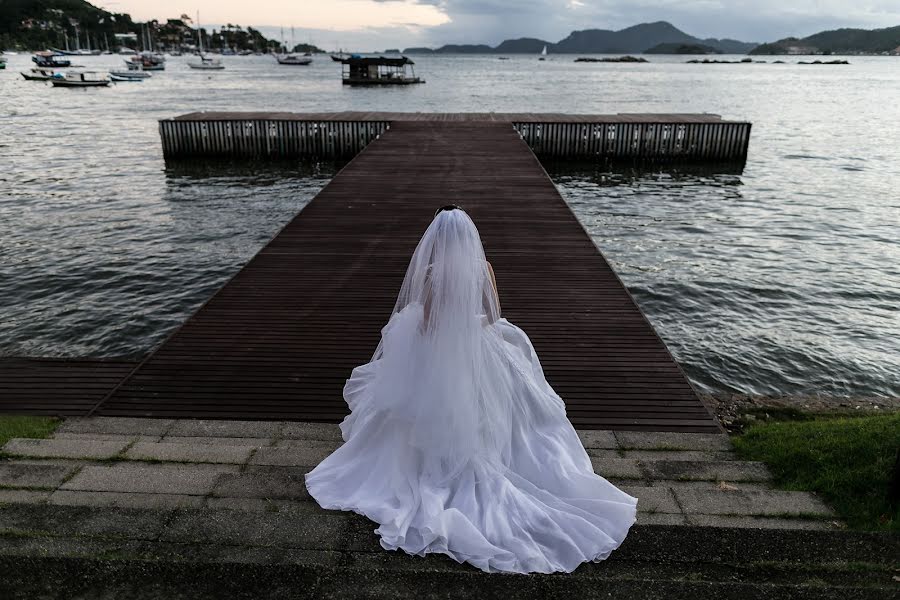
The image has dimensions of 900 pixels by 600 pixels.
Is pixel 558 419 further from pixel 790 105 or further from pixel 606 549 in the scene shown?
pixel 790 105

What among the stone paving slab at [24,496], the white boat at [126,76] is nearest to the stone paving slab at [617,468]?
the stone paving slab at [24,496]

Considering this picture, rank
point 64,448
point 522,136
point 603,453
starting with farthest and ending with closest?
point 522,136 → point 603,453 → point 64,448

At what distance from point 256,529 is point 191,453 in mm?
1801

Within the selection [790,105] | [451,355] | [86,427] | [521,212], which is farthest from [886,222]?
[790,105]

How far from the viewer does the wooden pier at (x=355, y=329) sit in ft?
24.0

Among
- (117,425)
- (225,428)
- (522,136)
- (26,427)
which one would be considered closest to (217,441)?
(225,428)

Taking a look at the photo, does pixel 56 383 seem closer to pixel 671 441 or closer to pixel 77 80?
pixel 671 441

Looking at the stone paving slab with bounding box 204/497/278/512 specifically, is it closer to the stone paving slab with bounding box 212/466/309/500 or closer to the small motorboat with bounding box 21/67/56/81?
the stone paving slab with bounding box 212/466/309/500

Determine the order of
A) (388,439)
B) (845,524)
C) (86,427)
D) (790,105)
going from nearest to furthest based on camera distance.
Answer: (845,524) → (388,439) → (86,427) → (790,105)

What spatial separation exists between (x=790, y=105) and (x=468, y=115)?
170ft

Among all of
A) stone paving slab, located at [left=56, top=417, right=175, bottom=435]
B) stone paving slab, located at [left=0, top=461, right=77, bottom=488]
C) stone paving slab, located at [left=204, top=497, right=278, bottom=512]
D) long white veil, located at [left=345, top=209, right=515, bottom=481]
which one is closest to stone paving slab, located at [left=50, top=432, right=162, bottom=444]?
stone paving slab, located at [left=56, top=417, right=175, bottom=435]

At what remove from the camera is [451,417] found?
5.00 m

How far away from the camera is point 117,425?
6.77 metres

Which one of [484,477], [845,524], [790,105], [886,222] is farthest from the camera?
[790,105]
